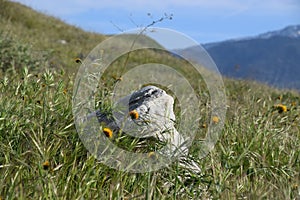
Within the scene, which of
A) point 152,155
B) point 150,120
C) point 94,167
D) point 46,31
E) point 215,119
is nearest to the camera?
point 94,167

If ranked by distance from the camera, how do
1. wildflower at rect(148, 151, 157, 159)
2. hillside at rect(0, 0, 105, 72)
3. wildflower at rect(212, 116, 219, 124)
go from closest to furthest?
wildflower at rect(148, 151, 157, 159) → wildflower at rect(212, 116, 219, 124) → hillside at rect(0, 0, 105, 72)

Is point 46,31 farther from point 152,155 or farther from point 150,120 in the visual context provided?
point 152,155

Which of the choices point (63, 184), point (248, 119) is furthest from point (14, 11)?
point (63, 184)

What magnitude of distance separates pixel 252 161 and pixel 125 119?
3.71ft

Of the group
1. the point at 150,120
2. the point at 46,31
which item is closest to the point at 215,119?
the point at 150,120

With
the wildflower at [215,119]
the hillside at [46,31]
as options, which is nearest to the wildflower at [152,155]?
the wildflower at [215,119]

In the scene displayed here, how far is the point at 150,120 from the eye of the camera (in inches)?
137

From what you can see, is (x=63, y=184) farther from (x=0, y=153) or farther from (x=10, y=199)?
A: (x=0, y=153)

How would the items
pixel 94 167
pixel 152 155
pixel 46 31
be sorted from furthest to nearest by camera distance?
pixel 46 31 < pixel 152 155 < pixel 94 167

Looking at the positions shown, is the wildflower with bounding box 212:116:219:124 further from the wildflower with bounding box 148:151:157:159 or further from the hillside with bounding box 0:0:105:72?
the hillside with bounding box 0:0:105:72

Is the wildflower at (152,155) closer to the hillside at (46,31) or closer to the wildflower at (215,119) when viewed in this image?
the wildflower at (215,119)

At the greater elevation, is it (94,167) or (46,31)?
(46,31)

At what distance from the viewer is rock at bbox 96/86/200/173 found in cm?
334

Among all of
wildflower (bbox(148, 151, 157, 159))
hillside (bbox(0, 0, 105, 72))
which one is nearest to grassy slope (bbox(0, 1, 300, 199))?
wildflower (bbox(148, 151, 157, 159))
